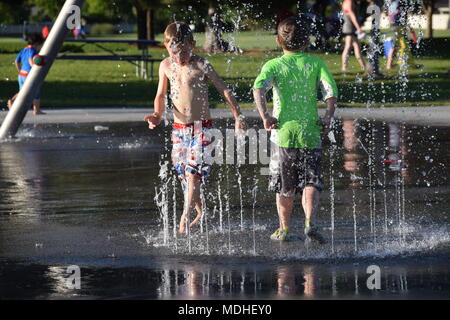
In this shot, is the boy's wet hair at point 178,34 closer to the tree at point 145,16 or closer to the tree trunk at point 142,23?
the tree at point 145,16

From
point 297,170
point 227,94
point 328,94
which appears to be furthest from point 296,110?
point 227,94

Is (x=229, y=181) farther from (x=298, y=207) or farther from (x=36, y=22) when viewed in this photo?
(x=36, y=22)

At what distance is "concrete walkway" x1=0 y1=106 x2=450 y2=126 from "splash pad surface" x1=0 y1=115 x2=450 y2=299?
2.78m

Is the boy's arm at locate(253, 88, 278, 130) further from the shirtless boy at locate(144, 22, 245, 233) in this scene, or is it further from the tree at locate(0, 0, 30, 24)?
the tree at locate(0, 0, 30, 24)

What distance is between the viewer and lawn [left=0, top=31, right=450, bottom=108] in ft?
69.1

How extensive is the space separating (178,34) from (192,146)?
2.75 feet

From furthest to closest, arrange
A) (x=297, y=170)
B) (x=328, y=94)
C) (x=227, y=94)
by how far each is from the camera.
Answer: (x=227, y=94), (x=297, y=170), (x=328, y=94)

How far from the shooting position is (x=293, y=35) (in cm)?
857

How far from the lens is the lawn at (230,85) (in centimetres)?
2106

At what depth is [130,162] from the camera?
1339 centimetres

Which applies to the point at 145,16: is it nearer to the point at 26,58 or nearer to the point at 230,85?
the point at 230,85

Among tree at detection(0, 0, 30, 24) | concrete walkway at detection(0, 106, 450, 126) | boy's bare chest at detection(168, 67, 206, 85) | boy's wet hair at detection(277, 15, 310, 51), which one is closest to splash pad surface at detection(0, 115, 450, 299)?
boy's bare chest at detection(168, 67, 206, 85)

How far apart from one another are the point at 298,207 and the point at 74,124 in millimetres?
7963

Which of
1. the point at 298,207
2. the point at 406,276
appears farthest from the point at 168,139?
the point at 406,276
